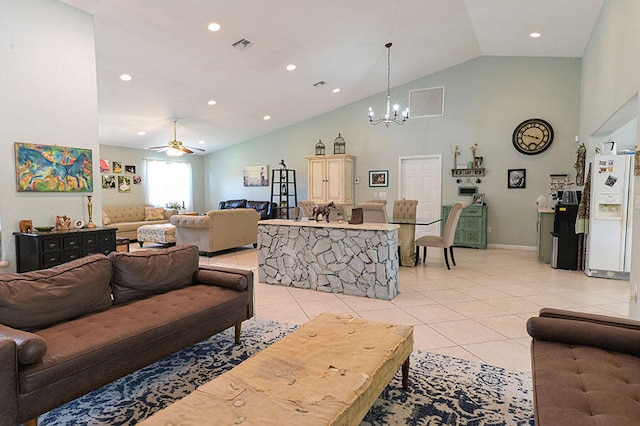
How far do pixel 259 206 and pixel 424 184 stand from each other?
13.9ft

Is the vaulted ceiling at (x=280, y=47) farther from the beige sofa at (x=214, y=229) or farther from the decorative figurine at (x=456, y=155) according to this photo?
the beige sofa at (x=214, y=229)

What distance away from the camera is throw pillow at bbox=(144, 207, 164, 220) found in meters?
9.21

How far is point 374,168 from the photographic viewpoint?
8.66 meters

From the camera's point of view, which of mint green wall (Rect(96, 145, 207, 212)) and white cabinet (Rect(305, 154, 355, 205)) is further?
mint green wall (Rect(96, 145, 207, 212))

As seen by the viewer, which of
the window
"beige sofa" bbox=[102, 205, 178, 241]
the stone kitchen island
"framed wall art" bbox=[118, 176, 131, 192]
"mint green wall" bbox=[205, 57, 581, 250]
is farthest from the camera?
the window

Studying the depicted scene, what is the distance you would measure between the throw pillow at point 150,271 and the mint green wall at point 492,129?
5.84 m

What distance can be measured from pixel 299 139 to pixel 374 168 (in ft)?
7.21

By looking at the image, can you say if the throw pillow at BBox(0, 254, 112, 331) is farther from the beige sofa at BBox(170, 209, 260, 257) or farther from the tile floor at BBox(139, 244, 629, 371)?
the beige sofa at BBox(170, 209, 260, 257)

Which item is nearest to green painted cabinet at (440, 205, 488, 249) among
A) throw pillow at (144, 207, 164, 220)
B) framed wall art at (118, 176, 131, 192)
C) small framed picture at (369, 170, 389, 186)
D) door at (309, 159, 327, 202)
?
small framed picture at (369, 170, 389, 186)

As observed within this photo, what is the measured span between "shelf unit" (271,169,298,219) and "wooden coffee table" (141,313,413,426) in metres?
7.40

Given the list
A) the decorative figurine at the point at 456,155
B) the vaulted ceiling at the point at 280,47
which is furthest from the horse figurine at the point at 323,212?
the decorative figurine at the point at 456,155

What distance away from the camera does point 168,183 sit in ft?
33.9

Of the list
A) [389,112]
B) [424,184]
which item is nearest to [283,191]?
[389,112]

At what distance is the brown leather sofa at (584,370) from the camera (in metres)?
1.35
